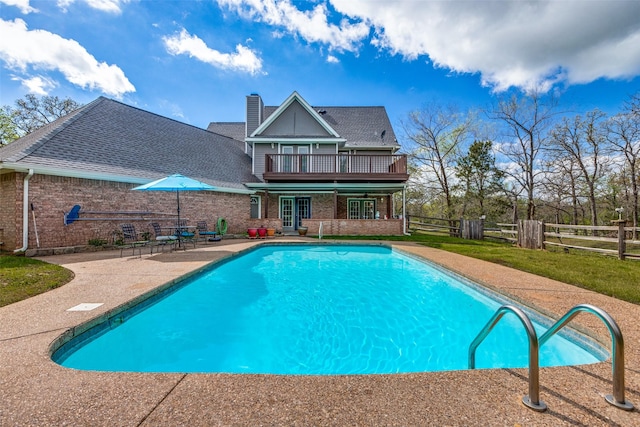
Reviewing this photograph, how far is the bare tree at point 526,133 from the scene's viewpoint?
2050 cm

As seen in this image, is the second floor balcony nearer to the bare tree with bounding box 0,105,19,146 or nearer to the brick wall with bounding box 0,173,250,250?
the brick wall with bounding box 0,173,250,250

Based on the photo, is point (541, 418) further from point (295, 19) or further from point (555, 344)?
point (295, 19)

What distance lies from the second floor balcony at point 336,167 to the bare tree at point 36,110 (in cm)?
2243

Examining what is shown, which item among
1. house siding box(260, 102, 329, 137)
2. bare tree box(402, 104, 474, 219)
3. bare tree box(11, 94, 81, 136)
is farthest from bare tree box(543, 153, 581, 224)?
bare tree box(11, 94, 81, 136)

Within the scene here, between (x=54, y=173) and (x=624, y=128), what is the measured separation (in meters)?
31.6

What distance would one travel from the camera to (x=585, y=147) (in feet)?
68.9

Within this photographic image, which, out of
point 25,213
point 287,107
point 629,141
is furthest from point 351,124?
point 629,141

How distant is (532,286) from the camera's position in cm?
531

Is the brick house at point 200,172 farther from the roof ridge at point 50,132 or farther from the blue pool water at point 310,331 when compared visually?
the blue pool water at point 310,331

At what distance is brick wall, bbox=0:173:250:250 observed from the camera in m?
8.52

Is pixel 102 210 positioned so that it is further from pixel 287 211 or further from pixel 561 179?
pixel 561 179

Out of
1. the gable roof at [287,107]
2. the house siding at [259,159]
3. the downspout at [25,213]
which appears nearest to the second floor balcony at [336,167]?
the house siding at [259,159]

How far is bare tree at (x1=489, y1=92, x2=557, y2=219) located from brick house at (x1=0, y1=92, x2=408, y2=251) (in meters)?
9.70

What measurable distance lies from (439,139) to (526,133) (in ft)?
20.7
